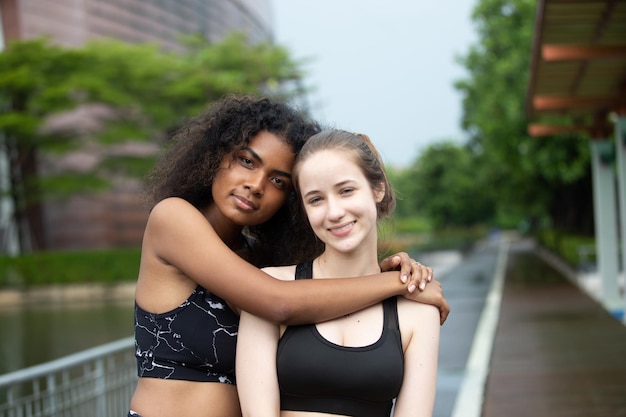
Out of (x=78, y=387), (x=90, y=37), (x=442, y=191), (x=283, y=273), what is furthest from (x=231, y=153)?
(x=442, y=191)

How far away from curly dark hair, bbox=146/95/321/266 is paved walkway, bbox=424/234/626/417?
13.1 ft

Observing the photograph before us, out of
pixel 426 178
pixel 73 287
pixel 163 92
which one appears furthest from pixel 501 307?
pixel 426 178

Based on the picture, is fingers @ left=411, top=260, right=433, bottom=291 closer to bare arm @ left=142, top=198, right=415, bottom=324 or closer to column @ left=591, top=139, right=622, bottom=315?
bare arm @ left=142, top=198, right=415, bottom=324

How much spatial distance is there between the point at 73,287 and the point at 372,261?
2695 cm

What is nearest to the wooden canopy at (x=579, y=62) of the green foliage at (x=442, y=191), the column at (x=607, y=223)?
the column at (x=607, y=223)

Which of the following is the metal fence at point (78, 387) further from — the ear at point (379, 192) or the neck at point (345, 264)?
the ear at point (379, 192)

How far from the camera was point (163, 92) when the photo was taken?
30969 mm

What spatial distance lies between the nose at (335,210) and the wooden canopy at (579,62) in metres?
6.12

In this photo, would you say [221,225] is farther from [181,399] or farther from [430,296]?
[430,296]

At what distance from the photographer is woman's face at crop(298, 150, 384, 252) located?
2057 millimetres

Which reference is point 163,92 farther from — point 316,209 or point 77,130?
point 316,209

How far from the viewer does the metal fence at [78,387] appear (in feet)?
13.3

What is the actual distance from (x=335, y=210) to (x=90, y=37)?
3533 centimetres

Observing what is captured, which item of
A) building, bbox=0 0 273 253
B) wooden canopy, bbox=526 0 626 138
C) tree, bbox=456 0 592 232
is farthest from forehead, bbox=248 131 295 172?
building, bbox=0 0 273 253
